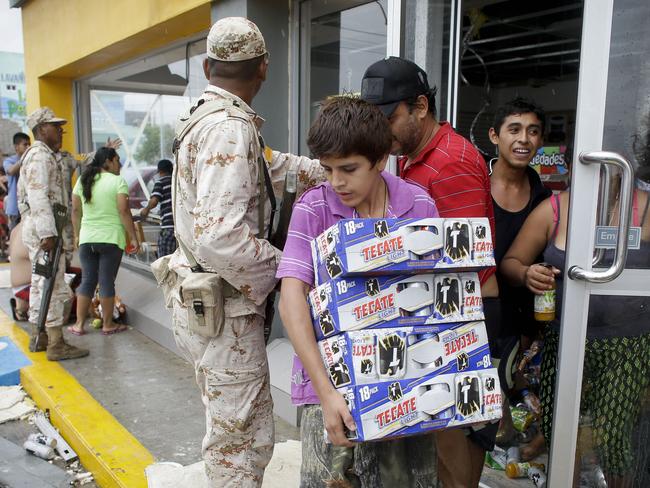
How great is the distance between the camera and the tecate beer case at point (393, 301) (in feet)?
4.66

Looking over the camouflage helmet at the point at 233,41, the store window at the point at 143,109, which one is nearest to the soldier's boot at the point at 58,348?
the store window at the point at 143,109

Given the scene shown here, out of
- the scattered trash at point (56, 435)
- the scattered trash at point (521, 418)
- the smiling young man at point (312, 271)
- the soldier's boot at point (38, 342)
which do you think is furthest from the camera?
the soldier's boot at point (38, 342)

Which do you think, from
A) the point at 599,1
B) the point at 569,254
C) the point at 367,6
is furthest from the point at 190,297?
the point at 367,6

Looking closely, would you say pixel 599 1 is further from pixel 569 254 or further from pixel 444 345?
pixel 444 345

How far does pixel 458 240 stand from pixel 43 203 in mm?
4229

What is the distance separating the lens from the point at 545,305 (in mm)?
2188

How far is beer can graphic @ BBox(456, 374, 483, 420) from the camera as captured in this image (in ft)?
4.86

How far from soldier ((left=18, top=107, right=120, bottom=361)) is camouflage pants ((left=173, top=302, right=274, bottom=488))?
314 centimetres

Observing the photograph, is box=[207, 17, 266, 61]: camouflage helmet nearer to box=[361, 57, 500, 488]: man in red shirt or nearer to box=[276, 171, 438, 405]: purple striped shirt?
box=[361, 57, 500, 488]: man in red shirt

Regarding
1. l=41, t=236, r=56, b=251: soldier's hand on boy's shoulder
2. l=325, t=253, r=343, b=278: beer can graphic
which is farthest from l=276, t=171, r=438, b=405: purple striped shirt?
l=41, t=236, r=56, b=251: soldier's hand on boy's shoulder

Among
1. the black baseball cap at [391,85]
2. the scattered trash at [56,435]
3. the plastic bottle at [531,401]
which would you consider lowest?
the scattered trash at [56,435]

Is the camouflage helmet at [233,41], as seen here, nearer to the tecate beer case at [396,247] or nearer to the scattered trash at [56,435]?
the tecate beer case at [396,247]

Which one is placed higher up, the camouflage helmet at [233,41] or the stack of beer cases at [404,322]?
the camouflage helmet at [233,41]

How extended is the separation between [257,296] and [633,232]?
4.38 feet
